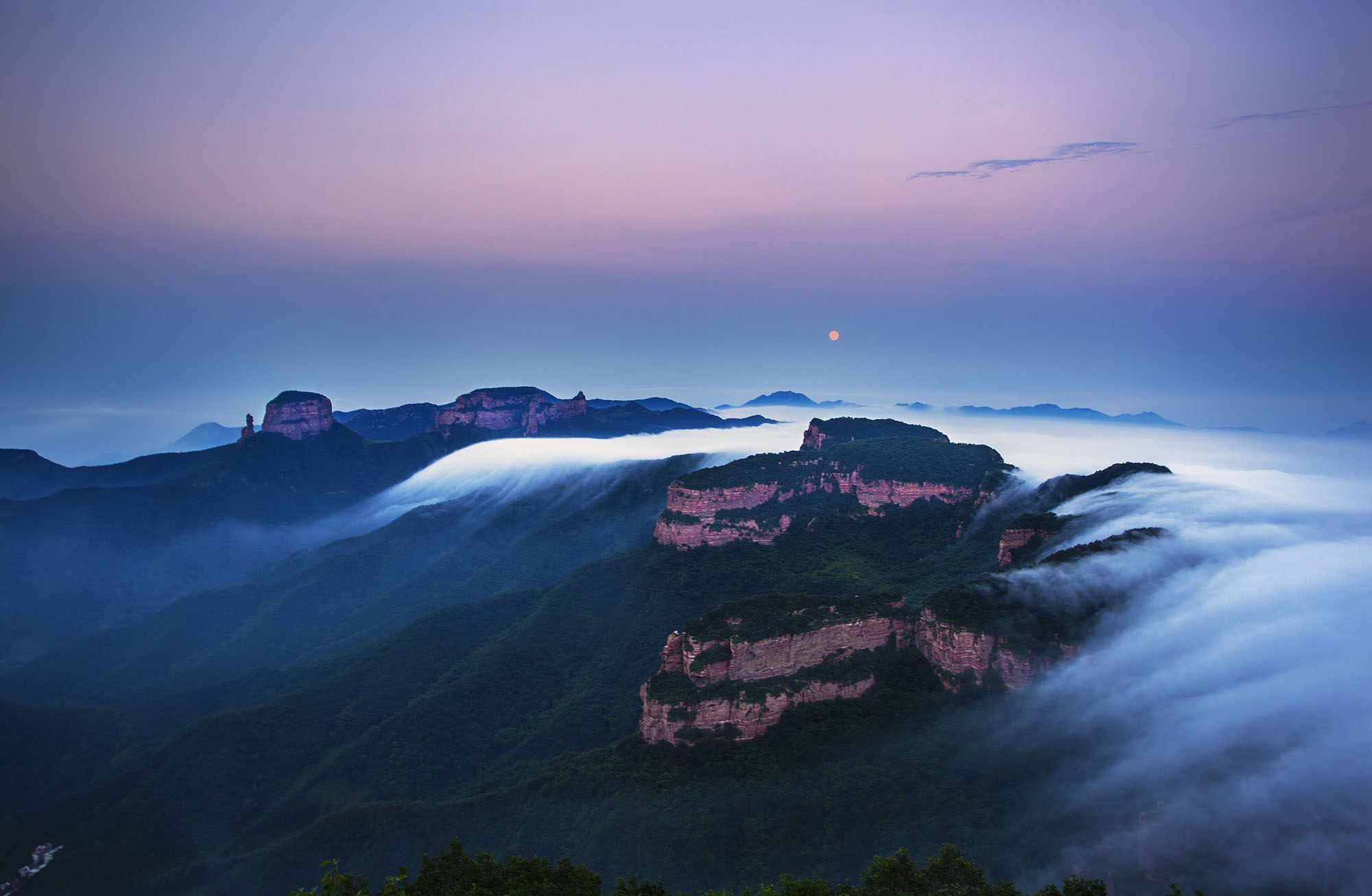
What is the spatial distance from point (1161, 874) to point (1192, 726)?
1140 centimetres

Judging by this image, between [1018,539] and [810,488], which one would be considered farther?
[810,488]

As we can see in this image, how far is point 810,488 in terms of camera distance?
10788cm

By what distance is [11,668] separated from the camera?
358 feet

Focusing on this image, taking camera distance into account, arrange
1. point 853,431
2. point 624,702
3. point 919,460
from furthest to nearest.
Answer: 1. point 853,431
2. point 919,460
3. point 624,702

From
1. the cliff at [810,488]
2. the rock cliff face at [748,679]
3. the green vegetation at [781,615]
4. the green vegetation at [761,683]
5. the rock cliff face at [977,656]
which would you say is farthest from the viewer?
the cliff at [810,488]

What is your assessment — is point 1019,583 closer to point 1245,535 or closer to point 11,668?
point 1245,535

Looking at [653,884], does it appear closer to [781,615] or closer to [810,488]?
[781,615]

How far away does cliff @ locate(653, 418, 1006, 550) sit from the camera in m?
102

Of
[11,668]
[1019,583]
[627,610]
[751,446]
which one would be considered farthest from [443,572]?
[1019,583]

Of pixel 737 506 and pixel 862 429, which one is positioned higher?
pixel 862 429

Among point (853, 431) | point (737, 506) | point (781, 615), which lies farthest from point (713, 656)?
point (853, 431)

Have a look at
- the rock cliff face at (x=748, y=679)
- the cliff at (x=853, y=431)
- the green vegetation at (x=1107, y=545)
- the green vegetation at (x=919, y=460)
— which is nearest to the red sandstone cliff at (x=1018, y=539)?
the green vegetation at (x=1107, y=545)

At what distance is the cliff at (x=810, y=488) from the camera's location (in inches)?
4008

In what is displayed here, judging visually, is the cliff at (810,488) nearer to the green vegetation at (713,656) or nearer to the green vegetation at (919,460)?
the green vegetation at (919,460)
